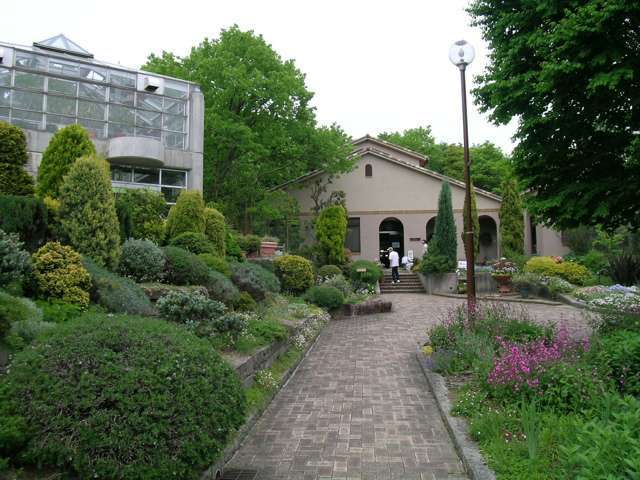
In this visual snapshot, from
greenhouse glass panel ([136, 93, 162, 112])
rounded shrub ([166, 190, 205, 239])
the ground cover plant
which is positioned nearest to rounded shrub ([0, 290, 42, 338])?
the ground cover plant

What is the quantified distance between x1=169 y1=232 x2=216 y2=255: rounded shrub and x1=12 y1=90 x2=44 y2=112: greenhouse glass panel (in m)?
10.4

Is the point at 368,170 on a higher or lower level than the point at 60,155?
higher

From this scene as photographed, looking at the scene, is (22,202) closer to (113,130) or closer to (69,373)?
(69,373)

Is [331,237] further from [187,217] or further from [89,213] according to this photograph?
[89,213]

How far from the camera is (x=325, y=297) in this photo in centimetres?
1494

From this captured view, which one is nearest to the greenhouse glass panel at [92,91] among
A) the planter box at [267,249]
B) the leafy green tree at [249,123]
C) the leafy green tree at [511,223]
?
the leafy green tree at [249,123]

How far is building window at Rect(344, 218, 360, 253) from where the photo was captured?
28703mm

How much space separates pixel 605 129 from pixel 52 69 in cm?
1958

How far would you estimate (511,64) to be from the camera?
282 inches

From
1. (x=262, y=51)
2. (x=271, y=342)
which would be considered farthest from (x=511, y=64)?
(x=262, y=51)

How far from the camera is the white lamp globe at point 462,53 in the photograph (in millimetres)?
9125

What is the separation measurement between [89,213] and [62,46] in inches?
605

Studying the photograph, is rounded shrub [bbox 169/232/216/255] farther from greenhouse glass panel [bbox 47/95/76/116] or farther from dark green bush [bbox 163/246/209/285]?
greenhouse glass panel [bbox 47/95/76/116]

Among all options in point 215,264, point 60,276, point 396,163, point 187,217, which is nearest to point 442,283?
point 396,163
